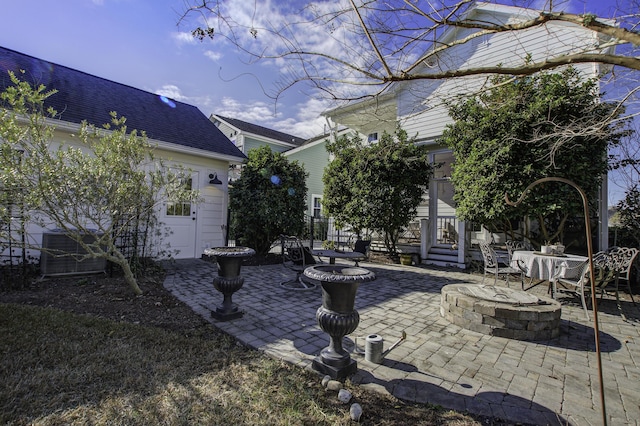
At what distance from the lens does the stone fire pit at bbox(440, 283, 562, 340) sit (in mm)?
3596

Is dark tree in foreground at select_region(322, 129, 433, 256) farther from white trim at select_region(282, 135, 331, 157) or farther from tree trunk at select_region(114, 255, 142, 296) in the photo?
white trim at select_region(282, 135, 331, 157)

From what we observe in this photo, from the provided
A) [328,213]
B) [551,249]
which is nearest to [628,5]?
[551,249]

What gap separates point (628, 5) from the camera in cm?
292

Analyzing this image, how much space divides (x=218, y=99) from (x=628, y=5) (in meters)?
4.64

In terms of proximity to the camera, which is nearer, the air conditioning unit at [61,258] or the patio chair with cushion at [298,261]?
the air conditioning unit at [61,258]

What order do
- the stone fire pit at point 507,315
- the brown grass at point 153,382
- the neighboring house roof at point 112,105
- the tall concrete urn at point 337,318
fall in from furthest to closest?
the neighboring house roof at point 112,105, the stone fire pit at point 507,315, the tall concrete urn at point 337,318, the brown grass at point 153,382

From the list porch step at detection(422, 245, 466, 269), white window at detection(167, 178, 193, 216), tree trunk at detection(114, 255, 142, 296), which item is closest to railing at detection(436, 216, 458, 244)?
porch step at detection(422, 245, 466, 269)

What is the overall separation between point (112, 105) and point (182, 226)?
13.0ft

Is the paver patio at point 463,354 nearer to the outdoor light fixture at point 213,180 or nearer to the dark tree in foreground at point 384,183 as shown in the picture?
the dark tree in foreground at point 384,183

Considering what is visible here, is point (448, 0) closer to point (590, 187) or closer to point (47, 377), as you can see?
point (47, 377)

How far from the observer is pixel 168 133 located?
856 cm

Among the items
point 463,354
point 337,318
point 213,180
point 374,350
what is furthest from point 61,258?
point 463,354

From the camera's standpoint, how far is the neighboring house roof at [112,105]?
733 centimetres

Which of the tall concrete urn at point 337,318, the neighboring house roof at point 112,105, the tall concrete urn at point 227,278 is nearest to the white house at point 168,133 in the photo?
the neighboring house roof at point 112,105
